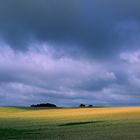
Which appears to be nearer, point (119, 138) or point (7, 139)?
point (119, 138)

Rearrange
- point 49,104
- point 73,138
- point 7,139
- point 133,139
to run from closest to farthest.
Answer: point 133,139, point 73,138, point 7,139, point 49,104

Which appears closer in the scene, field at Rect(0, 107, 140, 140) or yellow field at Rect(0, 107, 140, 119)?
field at Rect(0, 107, 140, 140)

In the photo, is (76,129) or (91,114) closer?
(76,129)

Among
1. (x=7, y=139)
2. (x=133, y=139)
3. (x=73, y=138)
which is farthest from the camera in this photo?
(x=7, y=139)

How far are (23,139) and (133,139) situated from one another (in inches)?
380

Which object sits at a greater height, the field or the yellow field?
the yellow field

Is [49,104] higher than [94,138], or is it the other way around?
[49,104]

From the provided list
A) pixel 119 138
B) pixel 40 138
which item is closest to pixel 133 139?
pixel 119 138

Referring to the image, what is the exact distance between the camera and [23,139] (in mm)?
36062

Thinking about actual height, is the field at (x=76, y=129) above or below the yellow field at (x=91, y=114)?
below

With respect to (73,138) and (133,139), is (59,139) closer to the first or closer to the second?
(73,138)

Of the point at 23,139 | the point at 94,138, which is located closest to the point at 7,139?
the point at 23,139

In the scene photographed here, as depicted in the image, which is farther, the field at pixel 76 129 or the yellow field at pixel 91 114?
the yellow field at pixel 91 114

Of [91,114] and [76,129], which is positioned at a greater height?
[91,114]
